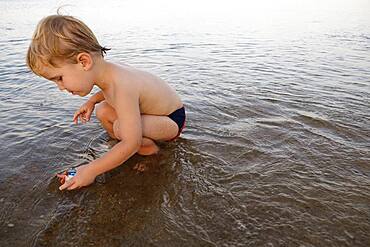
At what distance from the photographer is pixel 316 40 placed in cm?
809

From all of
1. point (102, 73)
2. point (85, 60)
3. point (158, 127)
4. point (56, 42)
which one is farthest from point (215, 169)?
point (56, 42)

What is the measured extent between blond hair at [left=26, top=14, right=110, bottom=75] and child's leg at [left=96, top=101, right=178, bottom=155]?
0.69m

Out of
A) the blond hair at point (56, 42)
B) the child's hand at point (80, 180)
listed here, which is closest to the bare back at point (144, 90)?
the blond hair at point (56, 42)

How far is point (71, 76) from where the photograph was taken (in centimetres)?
210

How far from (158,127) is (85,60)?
30.4 inches

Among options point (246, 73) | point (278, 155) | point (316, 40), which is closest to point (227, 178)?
point (278, 155)

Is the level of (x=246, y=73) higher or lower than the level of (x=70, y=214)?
lower

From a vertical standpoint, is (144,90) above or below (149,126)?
above

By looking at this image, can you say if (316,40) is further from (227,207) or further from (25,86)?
(227,207)

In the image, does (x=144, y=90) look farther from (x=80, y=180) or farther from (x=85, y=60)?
(x=80, y=180)

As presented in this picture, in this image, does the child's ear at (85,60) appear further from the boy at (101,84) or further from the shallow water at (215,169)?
the shallow water at (215,169)

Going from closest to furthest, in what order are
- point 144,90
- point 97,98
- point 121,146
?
point 121,146 < point 144,90 < point 97,98

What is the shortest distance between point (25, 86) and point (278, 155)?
11.6 feet

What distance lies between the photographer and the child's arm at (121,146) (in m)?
2.15
